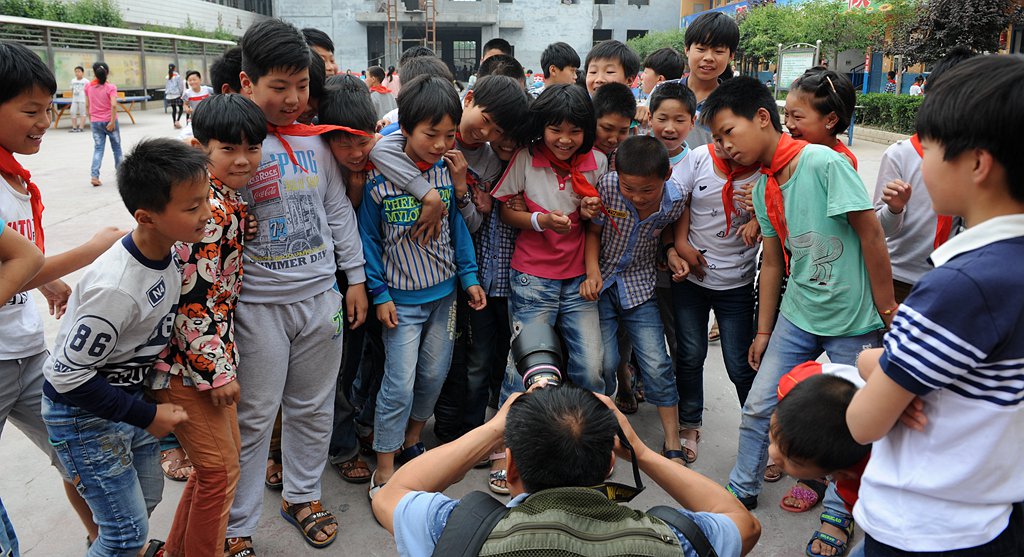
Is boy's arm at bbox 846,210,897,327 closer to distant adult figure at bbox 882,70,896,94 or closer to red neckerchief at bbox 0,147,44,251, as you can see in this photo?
red neckerchief at bbox 0,147,44,251

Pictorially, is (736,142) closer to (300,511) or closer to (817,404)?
(817,404)

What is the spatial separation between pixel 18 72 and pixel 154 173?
0.50m

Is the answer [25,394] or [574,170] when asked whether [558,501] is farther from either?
[574,170]

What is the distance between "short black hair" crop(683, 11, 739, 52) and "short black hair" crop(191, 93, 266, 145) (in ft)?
7.41

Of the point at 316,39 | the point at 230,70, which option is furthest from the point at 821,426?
the point at 316,39

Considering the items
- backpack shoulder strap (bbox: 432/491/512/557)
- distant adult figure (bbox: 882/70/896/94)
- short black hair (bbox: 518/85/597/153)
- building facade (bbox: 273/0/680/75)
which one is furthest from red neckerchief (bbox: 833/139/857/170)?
building facade (bbox: 273/0/680/75)

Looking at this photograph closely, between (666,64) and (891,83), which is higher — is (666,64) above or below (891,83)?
below

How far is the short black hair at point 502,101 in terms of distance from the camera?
2609 mm

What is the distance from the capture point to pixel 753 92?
95.9 inches

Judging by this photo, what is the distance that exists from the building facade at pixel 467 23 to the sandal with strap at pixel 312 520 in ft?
112

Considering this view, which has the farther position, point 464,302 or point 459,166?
point 464,302

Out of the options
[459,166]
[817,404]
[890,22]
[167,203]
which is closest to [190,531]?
[167,203]

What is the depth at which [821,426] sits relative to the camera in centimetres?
148

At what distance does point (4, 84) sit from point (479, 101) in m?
1.48
